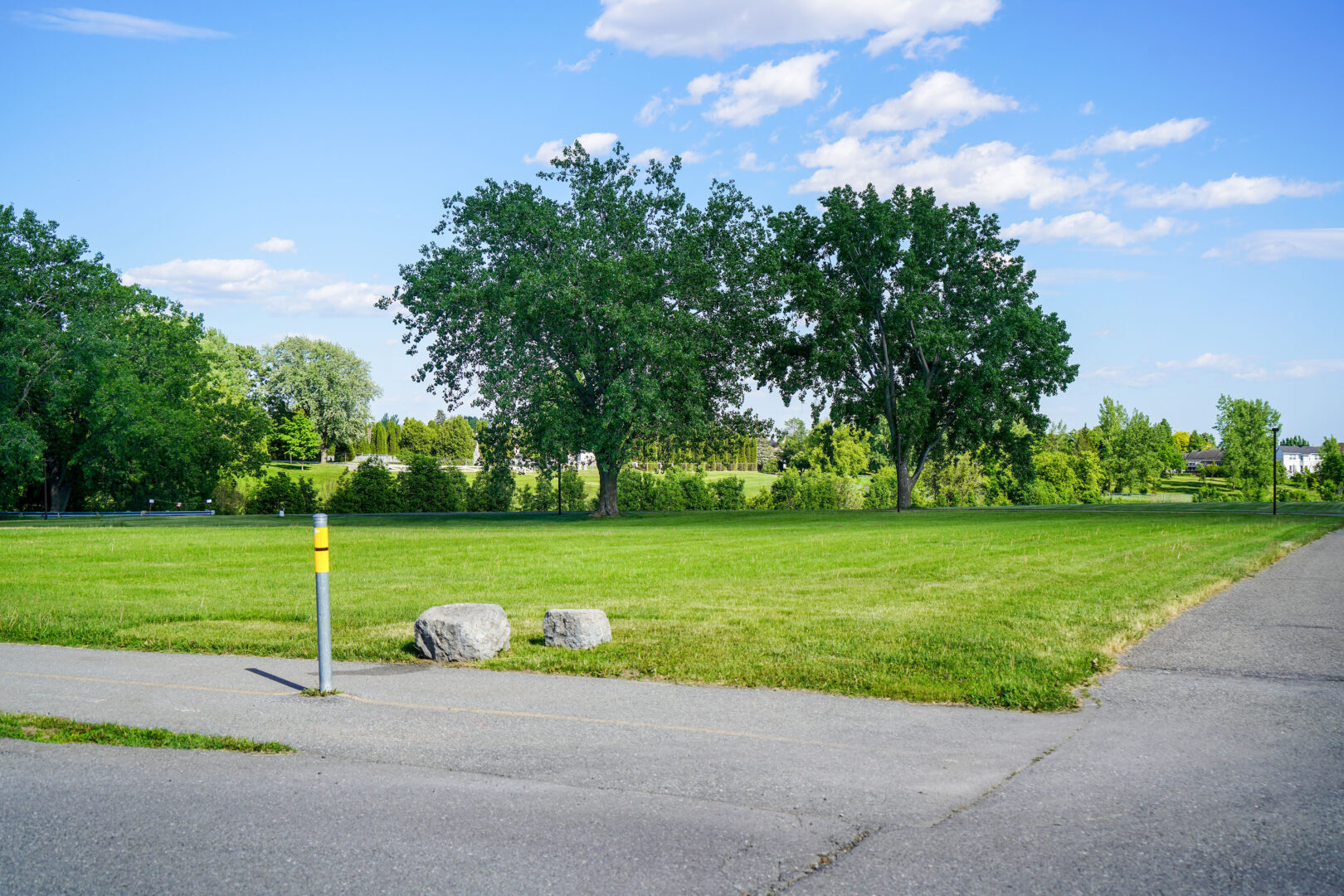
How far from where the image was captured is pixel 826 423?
166ft

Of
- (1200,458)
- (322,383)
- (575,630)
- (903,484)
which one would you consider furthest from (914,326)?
(1200,458)

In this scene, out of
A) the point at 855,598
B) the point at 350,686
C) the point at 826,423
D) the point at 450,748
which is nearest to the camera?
the point at 450,748

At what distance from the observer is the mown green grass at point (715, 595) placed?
29.1 ft

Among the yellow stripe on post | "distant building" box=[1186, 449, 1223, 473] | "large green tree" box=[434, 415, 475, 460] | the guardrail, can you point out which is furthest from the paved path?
"distant building" box=[1186, 449, 1223, 473]

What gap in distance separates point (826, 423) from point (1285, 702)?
43619mm

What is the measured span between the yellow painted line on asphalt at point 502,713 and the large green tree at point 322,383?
294ft

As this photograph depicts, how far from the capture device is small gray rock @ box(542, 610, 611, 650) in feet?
31.8

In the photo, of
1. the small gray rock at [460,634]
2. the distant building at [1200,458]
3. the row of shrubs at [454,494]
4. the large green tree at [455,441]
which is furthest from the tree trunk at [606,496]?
the distant building at [1200,458]

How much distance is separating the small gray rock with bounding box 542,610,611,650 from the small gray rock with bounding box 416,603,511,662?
48 cm

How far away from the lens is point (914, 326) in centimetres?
4659

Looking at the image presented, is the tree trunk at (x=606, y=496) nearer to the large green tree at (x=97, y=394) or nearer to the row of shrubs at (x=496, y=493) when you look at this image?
the row of shrubs at (x=496, y=493)

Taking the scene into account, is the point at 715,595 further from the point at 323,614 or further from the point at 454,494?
the point at 454,494

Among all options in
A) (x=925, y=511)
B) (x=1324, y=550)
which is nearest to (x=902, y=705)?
(x=1324, y=550)

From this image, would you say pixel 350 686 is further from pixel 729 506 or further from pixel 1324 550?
pixel 729 506
